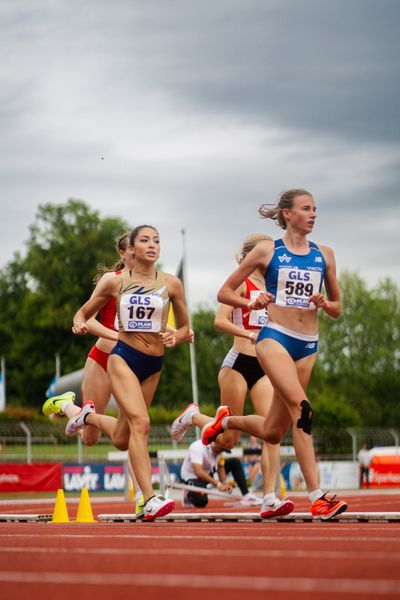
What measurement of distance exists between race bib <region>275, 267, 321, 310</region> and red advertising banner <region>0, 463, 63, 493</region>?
950 inches

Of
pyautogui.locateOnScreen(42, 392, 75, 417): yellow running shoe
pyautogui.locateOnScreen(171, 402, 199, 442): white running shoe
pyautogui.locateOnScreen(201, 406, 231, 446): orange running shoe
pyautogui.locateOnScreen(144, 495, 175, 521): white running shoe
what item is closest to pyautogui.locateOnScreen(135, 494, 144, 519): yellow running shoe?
pyautogui.locateOnScreen(144, 495, 175, 521): white running shoe

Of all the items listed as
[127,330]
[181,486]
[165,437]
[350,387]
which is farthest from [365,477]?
[350,387]

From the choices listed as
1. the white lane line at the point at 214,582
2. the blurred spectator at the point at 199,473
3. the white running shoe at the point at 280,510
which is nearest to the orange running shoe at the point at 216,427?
the white running shoe at the point at 280,510

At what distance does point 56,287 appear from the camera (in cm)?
8456

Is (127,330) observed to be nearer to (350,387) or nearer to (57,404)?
(57,404)

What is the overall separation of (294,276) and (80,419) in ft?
12.0

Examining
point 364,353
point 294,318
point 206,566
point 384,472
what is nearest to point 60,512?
point 294,318

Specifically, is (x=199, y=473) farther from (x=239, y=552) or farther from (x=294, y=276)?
(x=239, y=552)

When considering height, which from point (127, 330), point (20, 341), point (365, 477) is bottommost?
point (365, 477)

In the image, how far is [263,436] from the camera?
34.9 ft

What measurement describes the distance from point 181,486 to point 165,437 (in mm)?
18435

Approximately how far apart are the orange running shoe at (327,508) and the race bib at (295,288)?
5.25 feet

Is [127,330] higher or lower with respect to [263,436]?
higher

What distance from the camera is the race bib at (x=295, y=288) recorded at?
10133 mm
